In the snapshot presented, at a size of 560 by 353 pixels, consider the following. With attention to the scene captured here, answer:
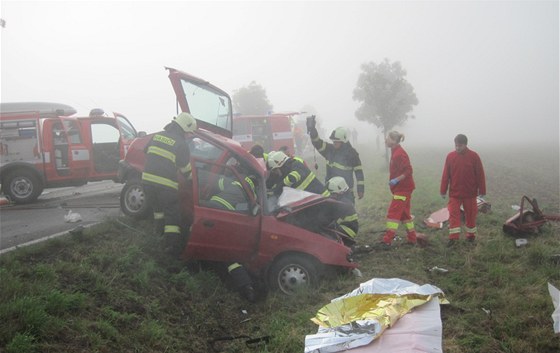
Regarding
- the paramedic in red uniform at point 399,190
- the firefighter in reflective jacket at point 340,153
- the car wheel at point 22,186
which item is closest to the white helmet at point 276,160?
the firefighter in reflective jacket at point 340,153

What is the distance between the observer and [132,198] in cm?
610

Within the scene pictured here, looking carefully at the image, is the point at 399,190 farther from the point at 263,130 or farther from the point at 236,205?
the point at 263,130

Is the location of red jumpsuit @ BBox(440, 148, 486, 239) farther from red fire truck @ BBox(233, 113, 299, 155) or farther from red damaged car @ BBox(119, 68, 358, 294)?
red fire truck @ BBox(233, 113, 299, 155)

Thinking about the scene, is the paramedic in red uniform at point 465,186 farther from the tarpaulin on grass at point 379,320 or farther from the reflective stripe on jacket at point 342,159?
the tarpaulin on grass at point 379,320

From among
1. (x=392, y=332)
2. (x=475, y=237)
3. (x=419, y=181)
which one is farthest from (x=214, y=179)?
(x=419, y=181)

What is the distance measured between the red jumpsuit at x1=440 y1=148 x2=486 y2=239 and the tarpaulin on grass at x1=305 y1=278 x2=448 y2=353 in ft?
8.57

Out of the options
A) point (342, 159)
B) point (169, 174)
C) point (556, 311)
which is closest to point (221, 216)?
point (169, 174)

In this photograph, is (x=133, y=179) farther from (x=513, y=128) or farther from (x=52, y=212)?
(x=513, y=128)

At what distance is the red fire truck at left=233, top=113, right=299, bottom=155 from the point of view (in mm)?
15586

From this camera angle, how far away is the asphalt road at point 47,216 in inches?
228

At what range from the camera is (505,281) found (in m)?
4.65

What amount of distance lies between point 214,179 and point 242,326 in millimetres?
1737

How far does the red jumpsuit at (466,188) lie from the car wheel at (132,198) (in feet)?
15.9

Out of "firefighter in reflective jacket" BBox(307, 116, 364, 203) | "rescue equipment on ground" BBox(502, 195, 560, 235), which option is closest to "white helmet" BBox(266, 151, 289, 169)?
"firefighter in reflective jacket" BBox(307, 116, 364, 203)
